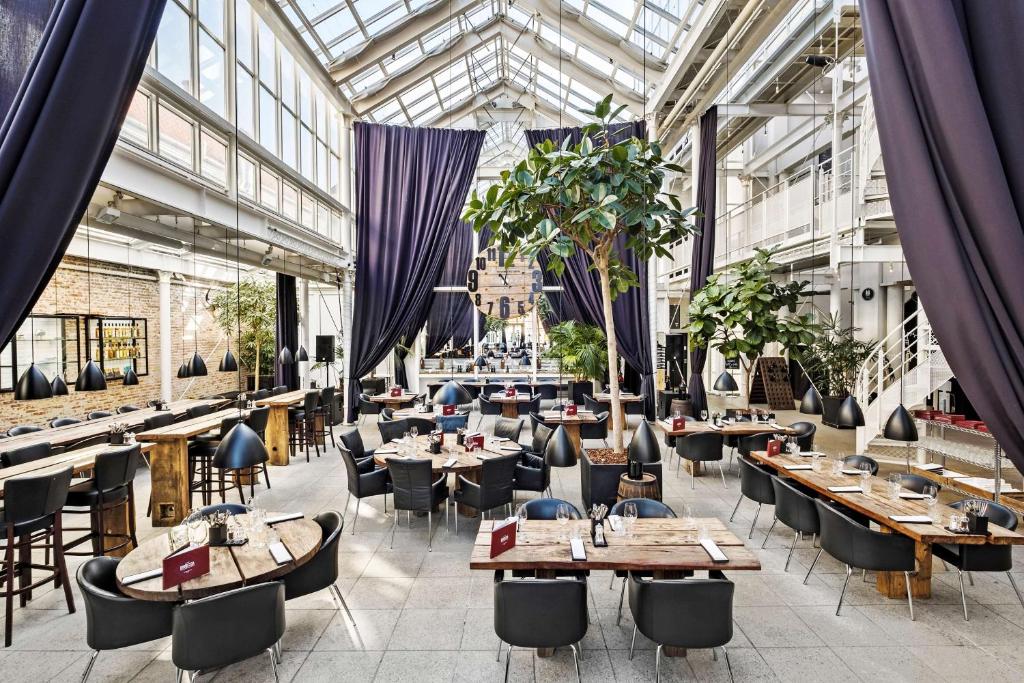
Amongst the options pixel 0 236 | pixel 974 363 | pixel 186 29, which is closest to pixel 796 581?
pixel 974 363

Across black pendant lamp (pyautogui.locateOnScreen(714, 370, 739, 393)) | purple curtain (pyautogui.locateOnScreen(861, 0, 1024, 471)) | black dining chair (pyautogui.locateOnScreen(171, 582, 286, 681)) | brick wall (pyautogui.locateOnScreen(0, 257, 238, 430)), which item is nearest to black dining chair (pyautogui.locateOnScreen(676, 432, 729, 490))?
black pendant lamp (pyautogui.locateOnScreen(714, 370, 739, 393))

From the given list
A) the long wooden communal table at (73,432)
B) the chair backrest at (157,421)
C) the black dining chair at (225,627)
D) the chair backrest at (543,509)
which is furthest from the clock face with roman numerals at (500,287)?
the black dining chair at (225,627)

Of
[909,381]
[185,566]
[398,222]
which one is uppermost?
[398,222]

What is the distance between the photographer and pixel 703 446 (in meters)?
6.17

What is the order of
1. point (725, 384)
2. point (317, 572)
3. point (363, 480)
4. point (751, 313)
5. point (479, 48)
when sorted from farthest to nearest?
point (479, 48) → point (751, 313) → point (725, 384) → point (363, 480) → point (317, 572)

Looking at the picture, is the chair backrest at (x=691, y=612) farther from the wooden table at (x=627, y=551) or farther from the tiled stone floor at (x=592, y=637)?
the tiled stone floor at (x=592, y=637)

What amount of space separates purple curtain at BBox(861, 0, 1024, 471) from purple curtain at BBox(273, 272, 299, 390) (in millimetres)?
10783

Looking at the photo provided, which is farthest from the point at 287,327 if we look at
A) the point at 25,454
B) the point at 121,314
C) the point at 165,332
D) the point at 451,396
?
the point at 25,454

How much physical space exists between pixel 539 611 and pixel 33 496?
3.41 metres

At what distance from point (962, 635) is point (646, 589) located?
2253mm

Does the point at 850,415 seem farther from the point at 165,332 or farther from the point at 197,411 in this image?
Answer: the point at 165,332

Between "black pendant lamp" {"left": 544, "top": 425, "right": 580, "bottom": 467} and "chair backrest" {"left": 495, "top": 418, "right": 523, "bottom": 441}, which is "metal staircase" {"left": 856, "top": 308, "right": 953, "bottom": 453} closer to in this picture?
"black pendant lamp" {"left": 544, "top": 425, "right": 580, "bottom": 467}

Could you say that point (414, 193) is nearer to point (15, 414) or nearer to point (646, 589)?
point (15, 414)

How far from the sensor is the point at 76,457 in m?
4.61
